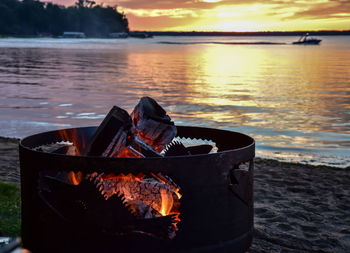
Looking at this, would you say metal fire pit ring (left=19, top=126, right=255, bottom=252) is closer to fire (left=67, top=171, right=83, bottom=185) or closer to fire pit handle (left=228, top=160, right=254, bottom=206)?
fire pit handle (left=228, top=160, right=254, bottom=206)

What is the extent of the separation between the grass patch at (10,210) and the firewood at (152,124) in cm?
147

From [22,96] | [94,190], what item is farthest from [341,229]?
[22,96]

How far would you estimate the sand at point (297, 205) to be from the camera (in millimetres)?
4383

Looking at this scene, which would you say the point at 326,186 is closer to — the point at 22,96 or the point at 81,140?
the point at 81,140

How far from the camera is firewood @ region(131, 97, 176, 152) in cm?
321

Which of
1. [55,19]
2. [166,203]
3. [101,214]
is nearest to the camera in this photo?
[101,214]

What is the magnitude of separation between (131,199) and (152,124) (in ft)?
1.99

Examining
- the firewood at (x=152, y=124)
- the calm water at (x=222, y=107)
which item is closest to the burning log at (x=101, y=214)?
the firewood at (x=152, y=124)

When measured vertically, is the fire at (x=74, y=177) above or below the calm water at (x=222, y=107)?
above

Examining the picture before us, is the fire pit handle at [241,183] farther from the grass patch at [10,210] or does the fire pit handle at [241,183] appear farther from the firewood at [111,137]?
the grass patch at [10,210]

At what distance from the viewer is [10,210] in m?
4.68

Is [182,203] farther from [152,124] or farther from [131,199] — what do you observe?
[152,124]

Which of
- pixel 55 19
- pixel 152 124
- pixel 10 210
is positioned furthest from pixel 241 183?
pixel 55 19

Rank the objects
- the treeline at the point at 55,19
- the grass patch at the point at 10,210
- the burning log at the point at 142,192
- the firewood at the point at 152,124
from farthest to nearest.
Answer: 1. the treeline at the point at 55,19
2. the grass patch at the point at 10,210
3. the firewood at the point at 152,124
4. the burning log at the point at 142,192
